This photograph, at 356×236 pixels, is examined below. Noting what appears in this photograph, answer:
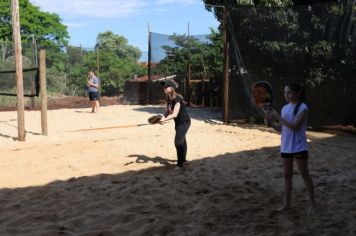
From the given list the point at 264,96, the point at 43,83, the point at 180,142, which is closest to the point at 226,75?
the point at 43,83

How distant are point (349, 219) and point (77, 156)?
490 centimetres

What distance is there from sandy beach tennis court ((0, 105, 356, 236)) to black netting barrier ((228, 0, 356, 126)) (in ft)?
2.66

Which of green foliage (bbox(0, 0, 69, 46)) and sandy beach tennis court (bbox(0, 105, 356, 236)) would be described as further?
green foliage (bbox(0, 0, 69, 46))

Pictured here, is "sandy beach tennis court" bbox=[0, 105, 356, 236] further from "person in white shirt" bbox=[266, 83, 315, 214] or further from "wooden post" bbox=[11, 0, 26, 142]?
"person in white shirt" bbox=[266, 83, 315, 214]

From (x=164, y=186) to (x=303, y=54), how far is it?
633 centimetres

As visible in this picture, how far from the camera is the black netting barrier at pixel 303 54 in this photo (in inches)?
414

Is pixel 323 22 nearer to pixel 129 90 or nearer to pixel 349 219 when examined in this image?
pixel 349 219

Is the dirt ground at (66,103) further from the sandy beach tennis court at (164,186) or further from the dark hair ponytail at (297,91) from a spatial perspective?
the dark hair ponytail at (297,91)

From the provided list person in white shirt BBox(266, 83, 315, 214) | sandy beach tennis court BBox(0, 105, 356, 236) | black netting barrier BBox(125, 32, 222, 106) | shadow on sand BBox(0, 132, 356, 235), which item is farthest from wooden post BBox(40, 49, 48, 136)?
black netting barrier BBox(125, 32, 222, 106)

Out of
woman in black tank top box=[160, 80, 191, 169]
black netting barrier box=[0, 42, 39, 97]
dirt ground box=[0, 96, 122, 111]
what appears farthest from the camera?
dirt ground box=[0, 96, 122, 111]

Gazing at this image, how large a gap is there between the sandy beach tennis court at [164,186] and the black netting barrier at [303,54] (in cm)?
81

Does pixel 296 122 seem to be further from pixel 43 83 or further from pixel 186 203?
pixel 43 83

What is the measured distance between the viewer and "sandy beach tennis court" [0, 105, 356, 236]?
452 cm

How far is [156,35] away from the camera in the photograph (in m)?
20.7
